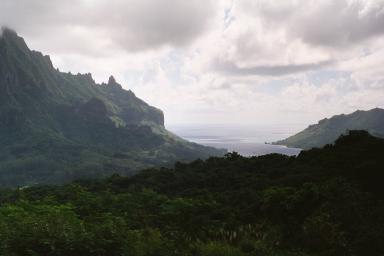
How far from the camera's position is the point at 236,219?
85.3ft

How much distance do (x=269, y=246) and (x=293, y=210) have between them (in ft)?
25.8

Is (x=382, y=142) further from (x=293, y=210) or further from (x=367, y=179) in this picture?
(x=293, y=210)

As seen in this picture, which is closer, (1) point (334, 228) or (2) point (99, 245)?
(2) point (99, 245)

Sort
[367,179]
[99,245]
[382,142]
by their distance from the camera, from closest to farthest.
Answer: [99,245]
[367,179]
[382,142]

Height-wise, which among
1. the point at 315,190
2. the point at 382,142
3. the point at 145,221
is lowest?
the point at 145,221

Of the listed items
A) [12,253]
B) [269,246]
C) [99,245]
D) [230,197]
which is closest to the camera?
[12,253]

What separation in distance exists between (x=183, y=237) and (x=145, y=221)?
5.68 metres

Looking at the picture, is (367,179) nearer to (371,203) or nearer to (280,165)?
(371,203)

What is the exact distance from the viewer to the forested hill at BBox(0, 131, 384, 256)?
583 inches

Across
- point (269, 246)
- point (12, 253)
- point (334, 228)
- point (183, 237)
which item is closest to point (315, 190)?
point (334, 228)

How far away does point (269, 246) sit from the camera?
17.6m

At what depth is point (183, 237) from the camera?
18.6m

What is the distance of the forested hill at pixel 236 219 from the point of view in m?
14.8

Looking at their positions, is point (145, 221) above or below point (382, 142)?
below
